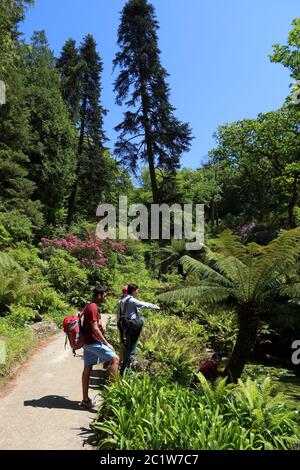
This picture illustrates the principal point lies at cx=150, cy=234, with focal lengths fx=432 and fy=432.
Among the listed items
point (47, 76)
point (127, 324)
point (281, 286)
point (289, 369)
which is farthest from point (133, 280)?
point (47, 76)

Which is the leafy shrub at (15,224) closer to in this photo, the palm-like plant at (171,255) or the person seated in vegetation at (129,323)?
the palm-like plant at (171,255)

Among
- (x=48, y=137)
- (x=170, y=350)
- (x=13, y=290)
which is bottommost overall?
(x=170, y=350)

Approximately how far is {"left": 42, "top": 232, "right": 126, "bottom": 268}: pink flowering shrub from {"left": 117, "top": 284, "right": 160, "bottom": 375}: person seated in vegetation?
962 cm

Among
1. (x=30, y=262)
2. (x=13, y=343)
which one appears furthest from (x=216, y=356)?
(x=30, y=262)

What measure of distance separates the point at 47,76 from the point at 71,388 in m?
20.6

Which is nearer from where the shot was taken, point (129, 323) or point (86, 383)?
point (86, 383)

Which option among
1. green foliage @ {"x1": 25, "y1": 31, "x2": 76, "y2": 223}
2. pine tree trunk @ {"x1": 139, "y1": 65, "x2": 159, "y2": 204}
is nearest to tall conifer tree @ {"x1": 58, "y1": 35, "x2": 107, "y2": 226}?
green foliage @ {"x1": 25, "y1": 31, "x2": 76, "y2": 223}

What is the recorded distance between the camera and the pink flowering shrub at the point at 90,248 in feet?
53.9

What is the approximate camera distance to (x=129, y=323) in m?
6.44

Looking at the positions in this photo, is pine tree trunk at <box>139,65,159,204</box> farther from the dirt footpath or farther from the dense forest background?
the dirt footpath

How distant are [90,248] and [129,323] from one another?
10.6 meters

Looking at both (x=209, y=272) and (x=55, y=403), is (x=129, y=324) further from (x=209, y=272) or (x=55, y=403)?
(x=209, y=272)

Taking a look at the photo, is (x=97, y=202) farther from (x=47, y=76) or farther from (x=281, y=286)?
(x=281, y=286)

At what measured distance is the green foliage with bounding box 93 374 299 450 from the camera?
419 centimetres
